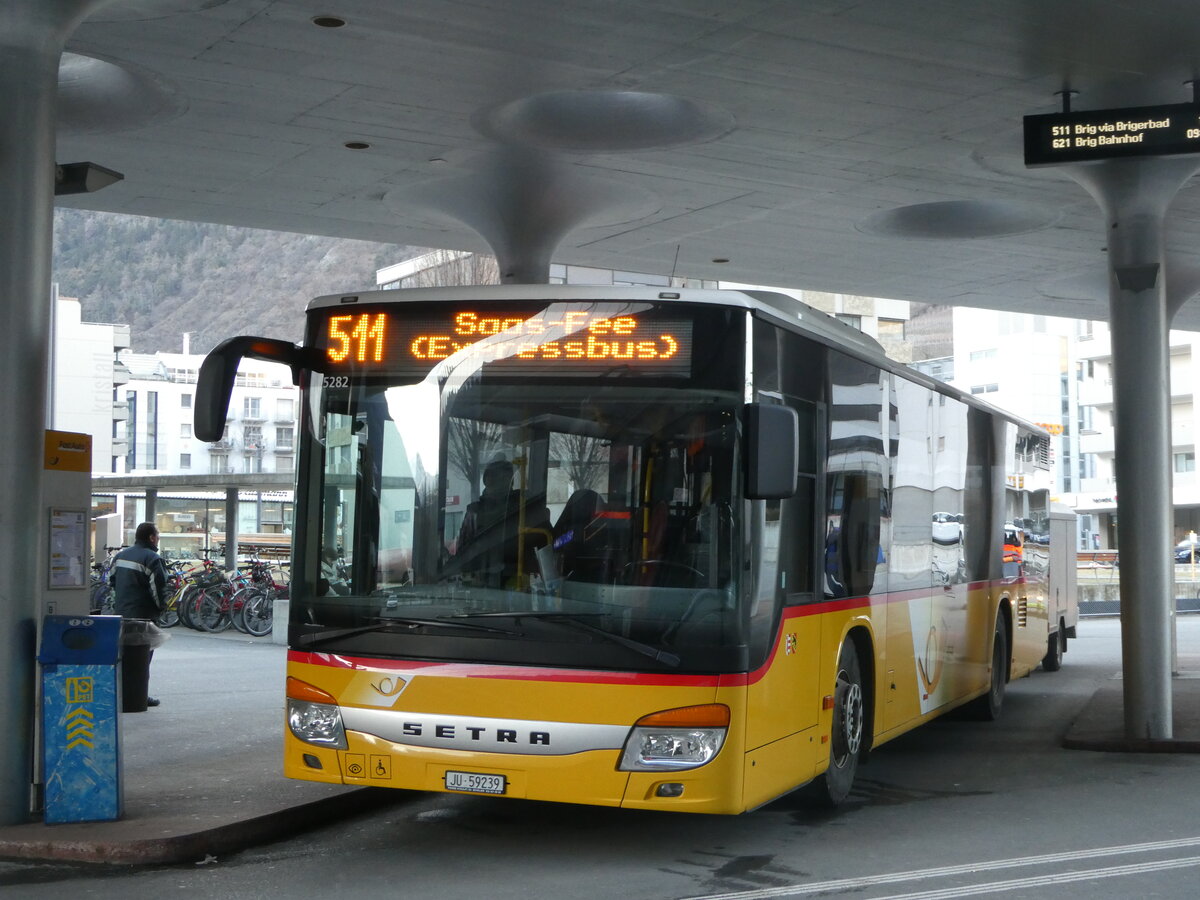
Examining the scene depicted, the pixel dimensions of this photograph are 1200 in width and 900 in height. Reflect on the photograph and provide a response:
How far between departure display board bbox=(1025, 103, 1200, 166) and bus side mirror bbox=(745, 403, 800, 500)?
5.33m

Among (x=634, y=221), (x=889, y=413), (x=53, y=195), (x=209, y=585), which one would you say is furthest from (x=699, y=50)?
(x=209, y=585)

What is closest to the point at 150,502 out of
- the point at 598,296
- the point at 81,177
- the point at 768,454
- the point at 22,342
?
the point at 81,177

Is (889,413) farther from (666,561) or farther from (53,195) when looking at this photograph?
(53,195)

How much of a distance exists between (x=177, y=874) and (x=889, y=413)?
564 cm

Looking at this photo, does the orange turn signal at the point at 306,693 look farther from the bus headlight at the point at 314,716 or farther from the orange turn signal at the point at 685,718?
the orange turn signal at the point at 685,718

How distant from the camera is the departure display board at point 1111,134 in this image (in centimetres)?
1088

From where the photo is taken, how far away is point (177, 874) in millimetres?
7371

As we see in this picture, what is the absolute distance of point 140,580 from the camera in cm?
1570

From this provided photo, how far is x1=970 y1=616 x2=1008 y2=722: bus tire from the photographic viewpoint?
47.0 ft

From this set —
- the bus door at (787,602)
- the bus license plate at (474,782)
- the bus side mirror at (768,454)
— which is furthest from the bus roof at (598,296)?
the bus license plate at (474,782)

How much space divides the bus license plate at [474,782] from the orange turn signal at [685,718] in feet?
2.52

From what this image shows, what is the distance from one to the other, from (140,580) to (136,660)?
9.19 feet

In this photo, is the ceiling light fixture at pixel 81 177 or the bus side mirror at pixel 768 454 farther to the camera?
the ceiling light fixture at pixel 81 177

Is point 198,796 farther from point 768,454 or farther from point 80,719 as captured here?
point 768,454
